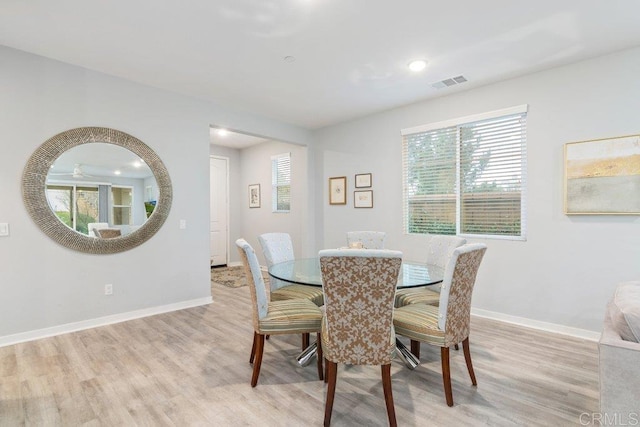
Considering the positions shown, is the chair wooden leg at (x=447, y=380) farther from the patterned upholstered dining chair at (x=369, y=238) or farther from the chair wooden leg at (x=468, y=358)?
the patterned upholstered dining chair at (x=369, y=238)

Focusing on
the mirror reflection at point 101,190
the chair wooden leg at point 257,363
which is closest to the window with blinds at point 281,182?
the mirror reflection at point 101,190

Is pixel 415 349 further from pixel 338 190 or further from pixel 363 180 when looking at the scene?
pixel 338 190

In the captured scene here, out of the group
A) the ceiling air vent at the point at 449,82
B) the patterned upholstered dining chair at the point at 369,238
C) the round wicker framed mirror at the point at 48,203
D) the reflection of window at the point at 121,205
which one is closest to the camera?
the round wicker framed mirror at the point at 48,203

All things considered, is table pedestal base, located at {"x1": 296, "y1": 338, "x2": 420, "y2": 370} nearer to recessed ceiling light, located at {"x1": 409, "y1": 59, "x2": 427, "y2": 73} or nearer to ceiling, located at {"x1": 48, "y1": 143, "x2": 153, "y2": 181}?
recessed ceiling light, located at {"x1": 409, "y1": 59, "x2": 427, "y2": 73}

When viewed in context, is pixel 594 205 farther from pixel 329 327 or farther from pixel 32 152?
pixel 32 152

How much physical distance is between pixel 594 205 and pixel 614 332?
2.20m

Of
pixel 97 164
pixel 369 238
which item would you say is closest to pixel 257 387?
pixel 369 238

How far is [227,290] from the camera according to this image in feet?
16.1

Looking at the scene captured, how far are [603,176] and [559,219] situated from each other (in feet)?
1.72

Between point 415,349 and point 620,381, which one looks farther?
point 415,349

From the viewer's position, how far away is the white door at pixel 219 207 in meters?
6.91

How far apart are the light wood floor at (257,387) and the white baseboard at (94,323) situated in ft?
0.42

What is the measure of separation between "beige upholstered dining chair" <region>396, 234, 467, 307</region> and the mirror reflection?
9.85 feet

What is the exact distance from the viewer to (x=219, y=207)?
23.0ft
